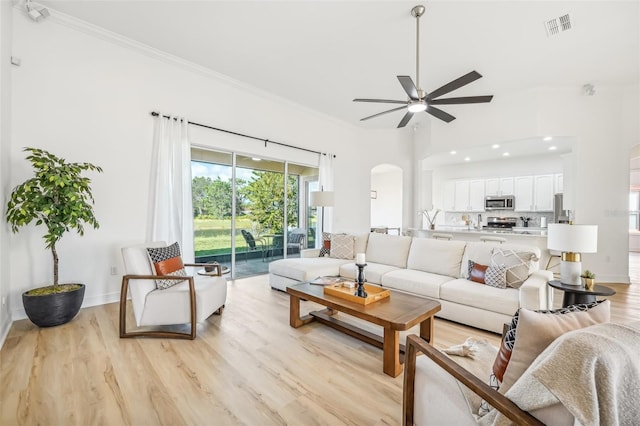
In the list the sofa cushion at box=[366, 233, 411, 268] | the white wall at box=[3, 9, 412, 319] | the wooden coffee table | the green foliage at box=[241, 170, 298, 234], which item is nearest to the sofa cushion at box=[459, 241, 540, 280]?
the sofa cushion at box=[366, 233, 411, 268]

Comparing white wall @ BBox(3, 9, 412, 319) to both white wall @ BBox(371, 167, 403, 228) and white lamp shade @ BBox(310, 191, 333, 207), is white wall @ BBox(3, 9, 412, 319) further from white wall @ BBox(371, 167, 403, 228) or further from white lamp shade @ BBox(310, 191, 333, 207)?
white wall @ BBox(371, 167, 403, 228)

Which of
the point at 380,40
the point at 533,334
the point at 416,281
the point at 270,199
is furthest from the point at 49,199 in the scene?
the point at 380,40

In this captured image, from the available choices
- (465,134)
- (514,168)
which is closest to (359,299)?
(465,134)

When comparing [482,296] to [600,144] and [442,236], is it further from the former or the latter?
[600,144]

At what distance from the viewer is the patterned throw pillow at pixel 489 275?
3029mm

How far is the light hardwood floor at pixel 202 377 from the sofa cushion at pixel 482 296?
0.29 metres

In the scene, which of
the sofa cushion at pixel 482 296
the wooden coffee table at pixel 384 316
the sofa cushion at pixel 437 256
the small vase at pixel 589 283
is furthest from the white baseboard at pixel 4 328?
the small vase at pixel 589 283

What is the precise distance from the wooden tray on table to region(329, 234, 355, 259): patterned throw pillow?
1666 mm

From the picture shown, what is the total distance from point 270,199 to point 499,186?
21.1ft

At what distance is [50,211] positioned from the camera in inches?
105

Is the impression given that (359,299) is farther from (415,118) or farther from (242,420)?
(415,118)

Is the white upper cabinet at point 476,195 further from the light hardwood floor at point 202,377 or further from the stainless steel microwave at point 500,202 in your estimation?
the light hardwood floor at point 202,377

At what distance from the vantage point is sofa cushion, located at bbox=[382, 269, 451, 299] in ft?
10.6

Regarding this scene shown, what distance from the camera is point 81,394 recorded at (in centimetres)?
186
